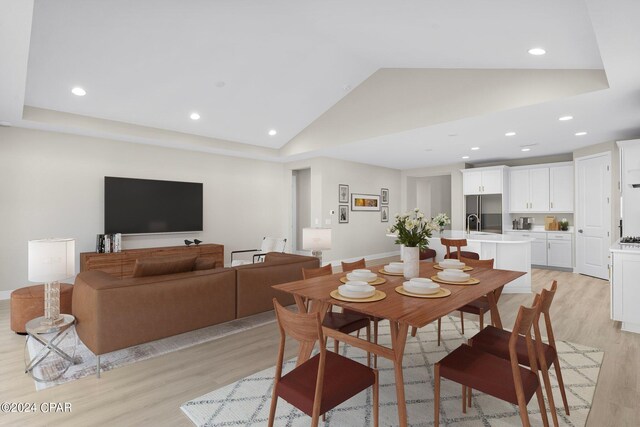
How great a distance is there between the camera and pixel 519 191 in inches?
301

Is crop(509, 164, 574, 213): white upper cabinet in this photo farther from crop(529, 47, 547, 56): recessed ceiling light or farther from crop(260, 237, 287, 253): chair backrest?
crop(260, 237, 287, 253): chair backrest

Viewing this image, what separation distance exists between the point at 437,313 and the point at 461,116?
3.78m

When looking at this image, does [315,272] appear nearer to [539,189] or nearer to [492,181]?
[492,181]

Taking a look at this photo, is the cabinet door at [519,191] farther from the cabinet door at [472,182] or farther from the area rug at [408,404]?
the area rug at [408,404]

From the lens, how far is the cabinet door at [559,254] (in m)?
6.89

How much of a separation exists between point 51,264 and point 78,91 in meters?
3.02

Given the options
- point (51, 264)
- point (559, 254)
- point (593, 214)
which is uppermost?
point (593, 214)

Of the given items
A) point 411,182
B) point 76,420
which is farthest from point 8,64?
point 411,182

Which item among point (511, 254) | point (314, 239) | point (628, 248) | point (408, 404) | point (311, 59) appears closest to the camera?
point (408, 404)

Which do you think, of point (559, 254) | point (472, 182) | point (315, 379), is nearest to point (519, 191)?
point (472, 182)

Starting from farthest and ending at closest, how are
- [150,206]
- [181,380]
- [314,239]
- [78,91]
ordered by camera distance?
[150,206] → [78,91] → [314,239] → [181,380]

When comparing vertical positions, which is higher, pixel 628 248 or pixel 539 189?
pixel 539 189

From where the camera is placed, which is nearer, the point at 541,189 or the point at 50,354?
the point at 50,354

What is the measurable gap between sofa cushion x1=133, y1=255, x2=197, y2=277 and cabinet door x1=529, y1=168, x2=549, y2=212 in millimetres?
7418
